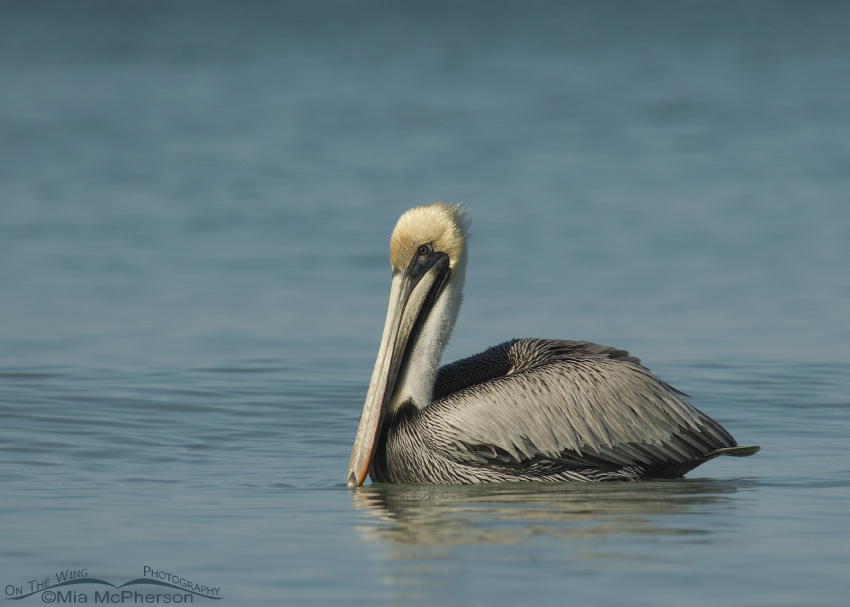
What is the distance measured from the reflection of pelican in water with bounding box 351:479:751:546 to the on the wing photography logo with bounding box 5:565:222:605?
2.75ft

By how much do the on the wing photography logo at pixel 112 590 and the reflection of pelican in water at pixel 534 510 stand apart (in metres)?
0.84

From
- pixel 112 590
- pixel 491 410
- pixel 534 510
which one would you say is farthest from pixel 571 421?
pixel 112 590

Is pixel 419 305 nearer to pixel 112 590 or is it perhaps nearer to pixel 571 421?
pixel 571 421

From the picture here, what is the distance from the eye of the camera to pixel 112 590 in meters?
4.33

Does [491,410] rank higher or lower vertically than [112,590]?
higher

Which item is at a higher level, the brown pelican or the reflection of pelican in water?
the brown pelican

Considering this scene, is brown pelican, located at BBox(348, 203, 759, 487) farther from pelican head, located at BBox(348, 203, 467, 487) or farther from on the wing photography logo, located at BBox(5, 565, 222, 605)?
on the wing photography logo, located at BBox(5, 565, 222, 605)

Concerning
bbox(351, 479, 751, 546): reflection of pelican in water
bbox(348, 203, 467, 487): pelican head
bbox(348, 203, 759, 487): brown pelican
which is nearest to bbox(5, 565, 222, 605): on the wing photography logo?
Answer: bbox(351, 479, 751, 546): reflection of pelican in water

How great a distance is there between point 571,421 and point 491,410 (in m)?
0.35

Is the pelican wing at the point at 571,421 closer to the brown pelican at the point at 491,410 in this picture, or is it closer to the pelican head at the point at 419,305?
the brown pelican at the point at 491,410

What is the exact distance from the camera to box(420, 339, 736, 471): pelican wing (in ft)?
19.9

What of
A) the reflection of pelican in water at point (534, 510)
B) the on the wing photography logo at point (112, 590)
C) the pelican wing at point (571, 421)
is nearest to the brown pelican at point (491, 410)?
the pelican wing at point (571, 421)

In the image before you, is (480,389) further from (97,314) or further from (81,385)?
(97,314)

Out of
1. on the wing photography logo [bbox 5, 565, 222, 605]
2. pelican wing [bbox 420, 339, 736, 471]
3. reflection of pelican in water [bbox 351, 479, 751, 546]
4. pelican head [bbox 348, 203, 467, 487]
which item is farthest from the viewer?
pelican head [bbox 348, 203, 467, 487]
